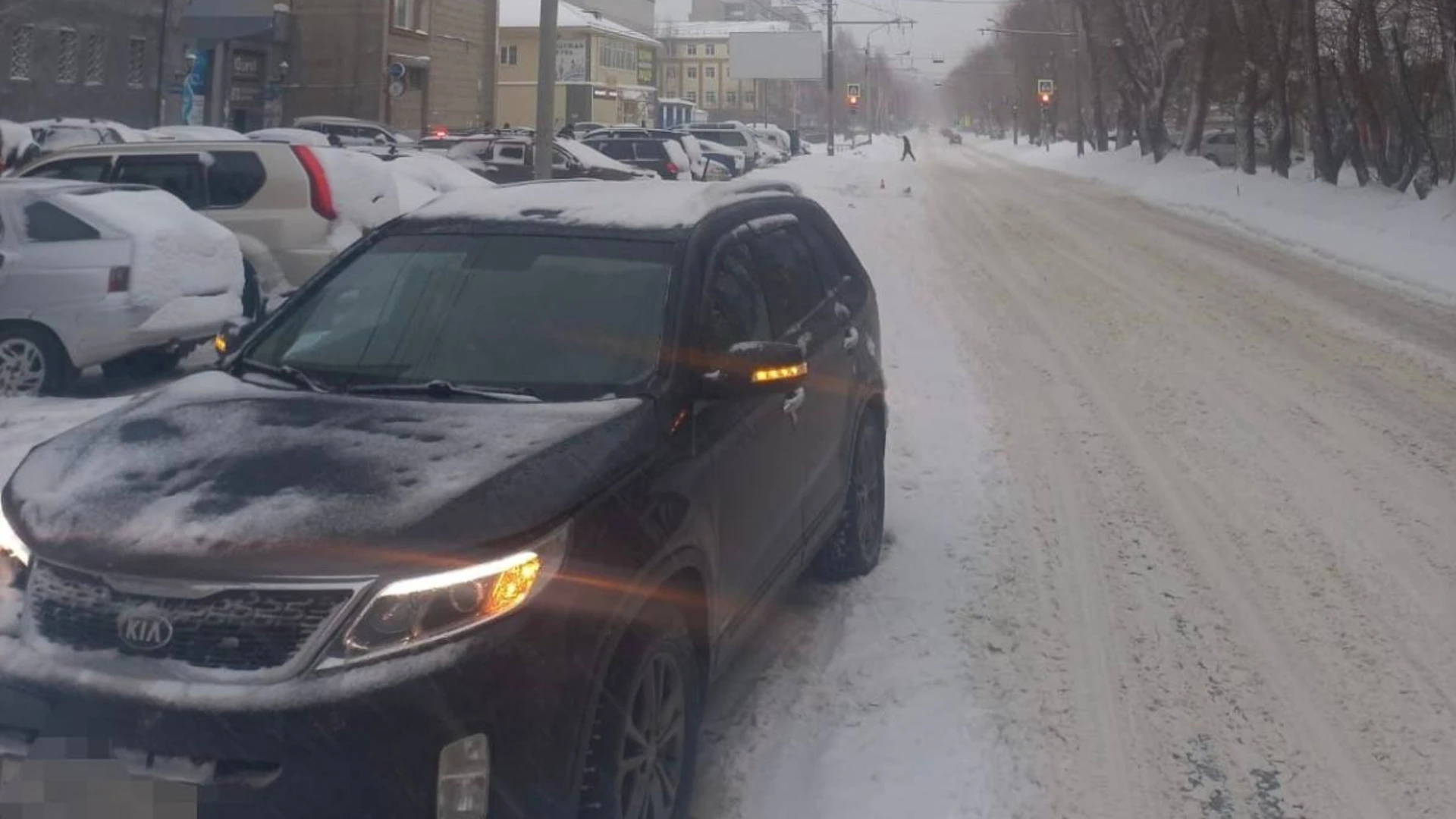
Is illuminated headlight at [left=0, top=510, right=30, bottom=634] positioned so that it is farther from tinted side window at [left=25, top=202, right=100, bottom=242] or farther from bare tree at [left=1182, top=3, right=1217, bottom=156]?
bare tree at [left=1182, top=3, right=1217, bottom=156]

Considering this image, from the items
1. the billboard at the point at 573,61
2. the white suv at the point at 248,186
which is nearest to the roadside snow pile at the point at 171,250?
the white suv at the point at 248,186

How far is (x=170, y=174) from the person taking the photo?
12664mm

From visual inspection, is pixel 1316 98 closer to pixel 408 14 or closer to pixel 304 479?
pixel 304 479

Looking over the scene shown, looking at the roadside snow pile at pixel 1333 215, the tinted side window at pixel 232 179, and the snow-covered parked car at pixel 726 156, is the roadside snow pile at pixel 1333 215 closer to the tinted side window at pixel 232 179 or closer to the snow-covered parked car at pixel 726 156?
the snow-covered parked car at pixel 726 156

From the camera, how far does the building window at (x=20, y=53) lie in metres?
37.9

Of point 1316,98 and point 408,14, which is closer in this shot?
point 1316,98

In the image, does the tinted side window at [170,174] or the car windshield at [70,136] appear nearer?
the tinted side window at [170,174]

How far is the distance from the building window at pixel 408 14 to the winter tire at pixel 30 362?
45990mm

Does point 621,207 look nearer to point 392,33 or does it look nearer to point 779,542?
point 779,542

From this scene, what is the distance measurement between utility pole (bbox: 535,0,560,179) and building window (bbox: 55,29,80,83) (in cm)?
3022

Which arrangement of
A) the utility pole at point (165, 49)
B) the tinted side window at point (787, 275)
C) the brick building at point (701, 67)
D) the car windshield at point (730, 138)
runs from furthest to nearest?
the brick building at point (701, 67)
the car windshield at point (730, 138)
the utility pole at point (165, 49)
the tinted side window at point (787, 275)

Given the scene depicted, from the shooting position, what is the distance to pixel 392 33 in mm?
53031

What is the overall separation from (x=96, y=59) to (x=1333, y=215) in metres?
32.8

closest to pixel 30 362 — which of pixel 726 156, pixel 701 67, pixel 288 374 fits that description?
pixel 288 374
